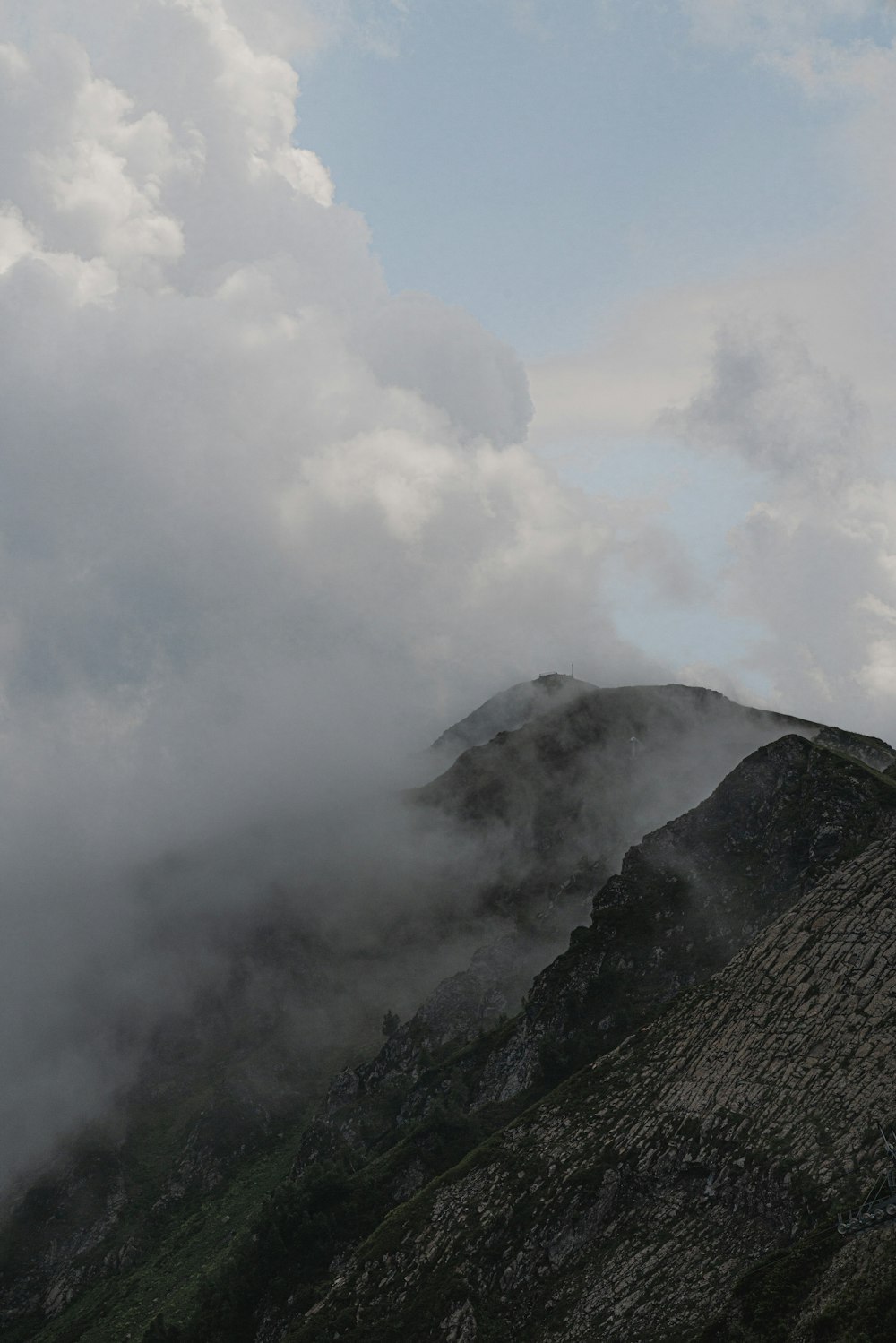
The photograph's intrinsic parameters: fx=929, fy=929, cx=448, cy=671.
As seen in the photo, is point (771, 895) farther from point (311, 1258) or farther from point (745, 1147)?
point (311, 1258)

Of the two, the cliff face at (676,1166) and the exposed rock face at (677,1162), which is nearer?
the cliff face at (676,1166)

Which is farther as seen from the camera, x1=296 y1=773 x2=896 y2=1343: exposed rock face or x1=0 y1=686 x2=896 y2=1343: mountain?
x1=296 y1=773 x2=896 y2=1343: exposed rock face

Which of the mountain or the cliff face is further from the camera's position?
the cliff face

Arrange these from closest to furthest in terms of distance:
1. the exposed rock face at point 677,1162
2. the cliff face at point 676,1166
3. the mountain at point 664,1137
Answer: the mountain at point 664,1137 < the cliff face at point 676,1166 < the exposed rock face at point 677,1162

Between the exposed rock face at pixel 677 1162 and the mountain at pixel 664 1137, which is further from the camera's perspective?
the exposed rock face at pixel 677 1162

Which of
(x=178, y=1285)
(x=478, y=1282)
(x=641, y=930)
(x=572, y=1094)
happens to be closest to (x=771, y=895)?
(x=641, y=930)

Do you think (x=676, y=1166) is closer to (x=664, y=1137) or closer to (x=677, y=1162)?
(x=677, y=1162)

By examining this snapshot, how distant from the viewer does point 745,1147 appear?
3167 inches

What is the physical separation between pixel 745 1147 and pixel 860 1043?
528 inches

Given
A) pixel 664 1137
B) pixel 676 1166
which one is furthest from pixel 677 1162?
pixel 664 1137

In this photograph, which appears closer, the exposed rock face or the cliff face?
the cliff face

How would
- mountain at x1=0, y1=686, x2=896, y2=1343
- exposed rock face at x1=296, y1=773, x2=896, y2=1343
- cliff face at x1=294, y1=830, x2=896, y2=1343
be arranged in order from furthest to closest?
1. exposed rock face at x1=296, y1=773, x2=896, y2=1343
2. cliff face at x1=294, y1=830, x2=896, y2=1343
3. mountain at x1=0, y1=686, x2=896, y2=1343

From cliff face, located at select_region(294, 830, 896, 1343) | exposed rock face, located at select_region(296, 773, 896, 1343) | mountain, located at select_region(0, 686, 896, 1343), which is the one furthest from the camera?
exposed rock face, located at select_region(296, 773, 896, 1343)

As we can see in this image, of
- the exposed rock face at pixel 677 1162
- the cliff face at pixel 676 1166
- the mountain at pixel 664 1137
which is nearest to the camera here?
the mountain at pixel 664 1137
